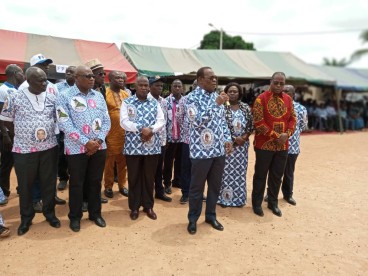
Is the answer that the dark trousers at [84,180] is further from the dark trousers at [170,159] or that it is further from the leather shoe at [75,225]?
the dark trousers at [170,159]

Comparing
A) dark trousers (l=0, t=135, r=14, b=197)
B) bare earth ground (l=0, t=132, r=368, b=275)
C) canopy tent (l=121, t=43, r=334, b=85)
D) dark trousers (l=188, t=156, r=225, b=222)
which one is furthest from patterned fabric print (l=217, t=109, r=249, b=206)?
canopy tent (l=121, t=43, r=334, b=85)

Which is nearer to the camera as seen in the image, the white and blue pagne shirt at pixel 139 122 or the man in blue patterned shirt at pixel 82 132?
the man in blue patterned shirt at pixel 82 132

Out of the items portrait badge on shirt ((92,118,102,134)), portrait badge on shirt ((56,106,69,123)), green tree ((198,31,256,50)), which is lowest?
portrait badge on shirt ((92,118,102,134))

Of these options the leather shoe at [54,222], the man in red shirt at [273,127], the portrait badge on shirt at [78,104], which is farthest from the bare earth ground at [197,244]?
the portrait badge on shirt at [78,104]

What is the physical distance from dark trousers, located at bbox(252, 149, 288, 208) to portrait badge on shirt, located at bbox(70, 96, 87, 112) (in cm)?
230

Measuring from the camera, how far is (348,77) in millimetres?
18625

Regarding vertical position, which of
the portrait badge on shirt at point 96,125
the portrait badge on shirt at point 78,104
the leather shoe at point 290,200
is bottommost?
the leather shoe at point 290,200

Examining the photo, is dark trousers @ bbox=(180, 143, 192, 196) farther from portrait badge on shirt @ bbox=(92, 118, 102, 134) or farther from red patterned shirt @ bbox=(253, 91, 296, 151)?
portrait badge on shirt @ bbox=(92, 118, 102, 134)

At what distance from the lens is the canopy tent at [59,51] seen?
25.9 feet

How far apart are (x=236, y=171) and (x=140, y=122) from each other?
160cm

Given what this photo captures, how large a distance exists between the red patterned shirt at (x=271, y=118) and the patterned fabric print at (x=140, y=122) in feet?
4.47

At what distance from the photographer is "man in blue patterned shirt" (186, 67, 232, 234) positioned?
142 inches

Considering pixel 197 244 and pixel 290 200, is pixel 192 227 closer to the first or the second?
pixel 197 244

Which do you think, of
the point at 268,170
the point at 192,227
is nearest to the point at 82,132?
the point at 192,227
